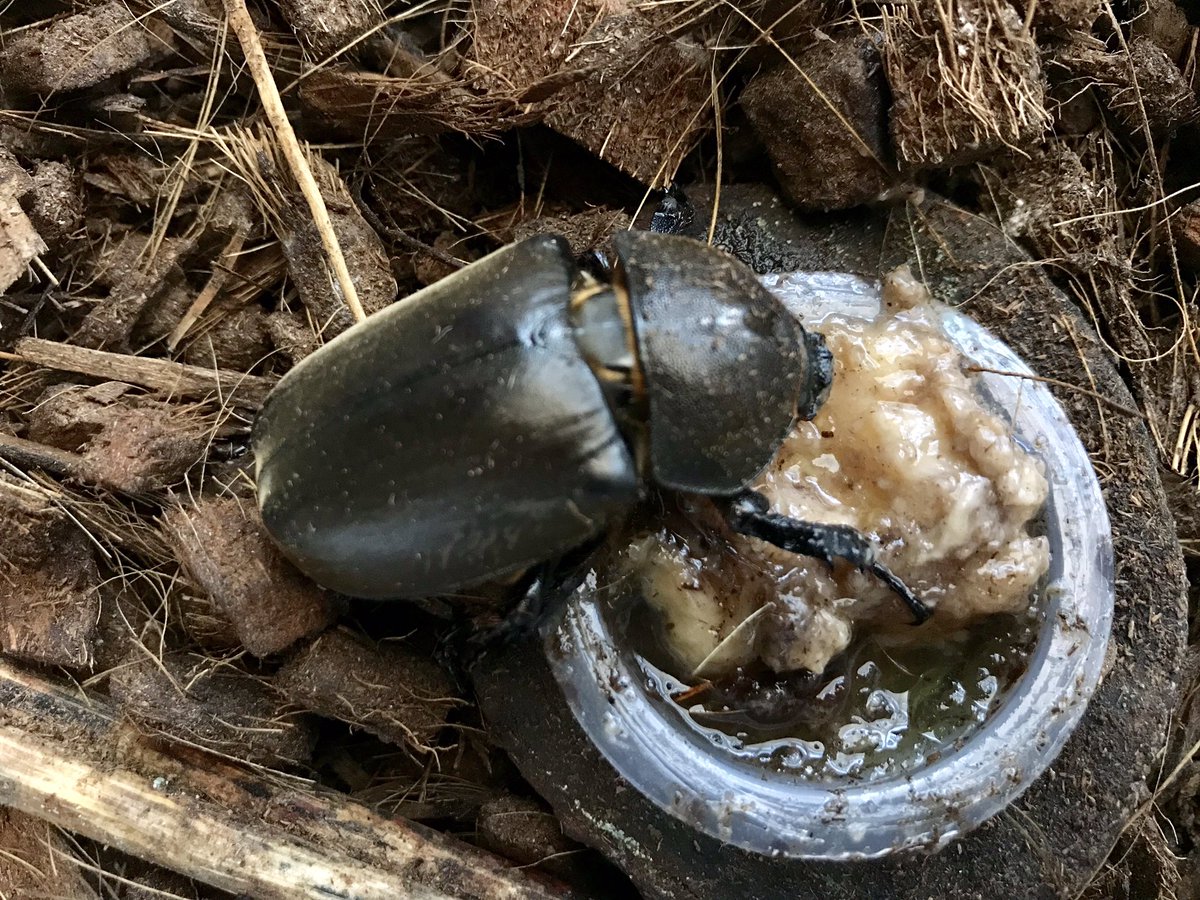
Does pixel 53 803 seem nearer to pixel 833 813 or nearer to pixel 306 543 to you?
pixel 306 543

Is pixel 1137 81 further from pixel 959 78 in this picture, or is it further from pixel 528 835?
pixel 528 835

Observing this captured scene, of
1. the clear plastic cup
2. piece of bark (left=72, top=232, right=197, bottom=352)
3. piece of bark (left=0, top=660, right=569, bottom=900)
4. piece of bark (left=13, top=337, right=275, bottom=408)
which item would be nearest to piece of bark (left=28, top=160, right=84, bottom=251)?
piece of bark (left=72, top=232, right=197, bottom=352)

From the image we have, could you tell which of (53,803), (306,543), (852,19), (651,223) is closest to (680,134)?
(651,223)

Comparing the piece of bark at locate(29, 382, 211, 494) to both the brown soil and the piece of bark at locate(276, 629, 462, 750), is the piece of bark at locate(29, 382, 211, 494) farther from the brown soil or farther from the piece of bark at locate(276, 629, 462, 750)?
the piece of bark at locate(276, 629, 462, 750)

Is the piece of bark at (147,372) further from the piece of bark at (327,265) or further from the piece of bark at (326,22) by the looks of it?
the piece of bark at (326,22)

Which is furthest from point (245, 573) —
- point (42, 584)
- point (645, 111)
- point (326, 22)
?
point (645, 111)
